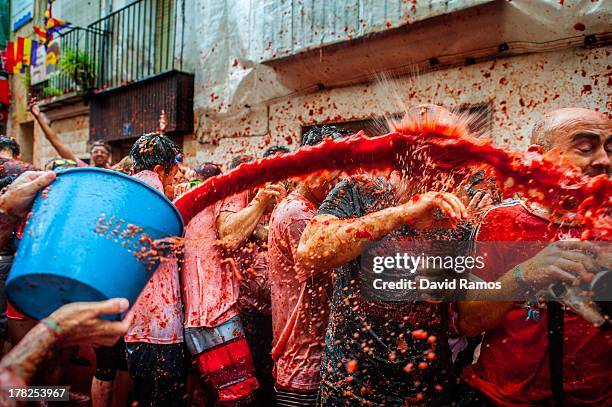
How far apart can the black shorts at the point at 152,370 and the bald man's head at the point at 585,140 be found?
2.23m

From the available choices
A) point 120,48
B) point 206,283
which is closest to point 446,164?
point 206,283

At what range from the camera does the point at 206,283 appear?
2648mm

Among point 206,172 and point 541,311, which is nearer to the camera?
point 541,311

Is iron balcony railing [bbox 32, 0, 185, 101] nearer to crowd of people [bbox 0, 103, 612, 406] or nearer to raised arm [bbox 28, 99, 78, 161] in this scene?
raised arm [bbox 28, 99, 78, 161]

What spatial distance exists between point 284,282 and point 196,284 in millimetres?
663

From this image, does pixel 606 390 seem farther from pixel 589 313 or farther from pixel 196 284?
pixel 196 284

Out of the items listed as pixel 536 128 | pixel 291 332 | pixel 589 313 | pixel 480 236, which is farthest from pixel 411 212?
pixel 291 332

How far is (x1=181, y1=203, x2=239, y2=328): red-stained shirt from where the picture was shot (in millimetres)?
2592

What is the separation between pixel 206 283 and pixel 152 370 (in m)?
0.57

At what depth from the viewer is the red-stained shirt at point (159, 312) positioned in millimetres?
2525

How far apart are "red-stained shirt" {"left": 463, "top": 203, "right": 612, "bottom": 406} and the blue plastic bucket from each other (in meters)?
1.24

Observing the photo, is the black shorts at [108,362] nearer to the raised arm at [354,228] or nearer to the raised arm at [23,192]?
the raised arm at [23,192]

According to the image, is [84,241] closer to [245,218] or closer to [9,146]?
[245,218]

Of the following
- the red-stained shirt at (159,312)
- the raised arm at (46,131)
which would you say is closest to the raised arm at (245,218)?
the red-stained shirt at (159,312)
